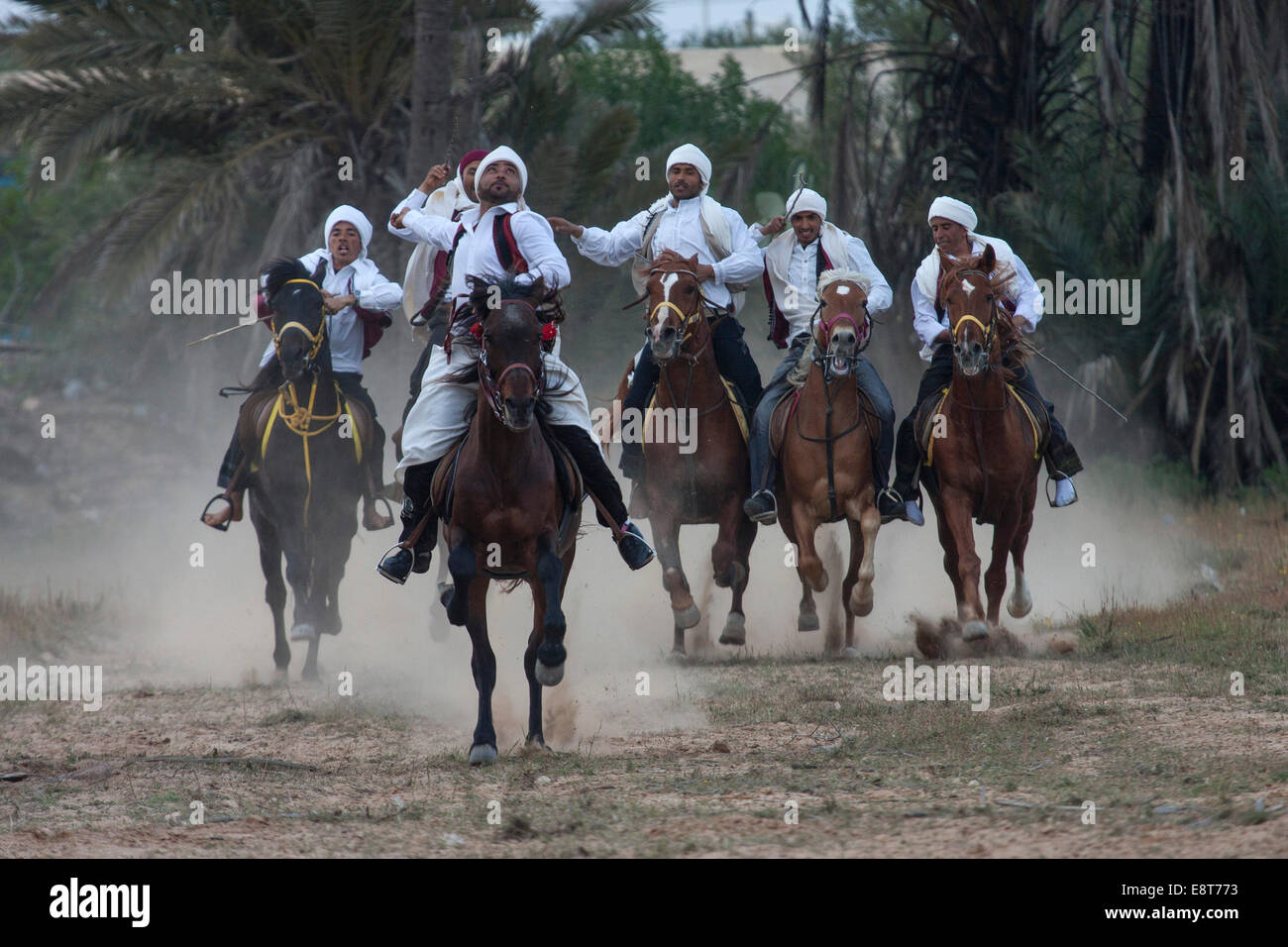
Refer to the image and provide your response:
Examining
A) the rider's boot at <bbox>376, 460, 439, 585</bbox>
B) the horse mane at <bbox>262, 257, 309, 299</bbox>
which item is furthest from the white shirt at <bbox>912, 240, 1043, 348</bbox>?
the horse mane at <bbox>262, 257, 309, 299</bbox>

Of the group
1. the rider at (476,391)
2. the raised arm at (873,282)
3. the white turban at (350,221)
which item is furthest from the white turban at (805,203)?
the white turban at (350,221)

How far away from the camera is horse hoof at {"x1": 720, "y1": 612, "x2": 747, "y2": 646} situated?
1231 centimetres

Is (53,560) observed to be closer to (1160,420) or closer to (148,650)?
(148,650)

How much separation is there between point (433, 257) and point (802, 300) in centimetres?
274

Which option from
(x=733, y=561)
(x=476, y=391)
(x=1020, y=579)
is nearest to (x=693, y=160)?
(x=733, y=561)

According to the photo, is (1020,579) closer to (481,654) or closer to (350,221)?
(481,654)

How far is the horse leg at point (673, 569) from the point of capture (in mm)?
11961

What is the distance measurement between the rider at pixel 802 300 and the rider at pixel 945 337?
33 cm

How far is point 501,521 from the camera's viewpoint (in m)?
8.91

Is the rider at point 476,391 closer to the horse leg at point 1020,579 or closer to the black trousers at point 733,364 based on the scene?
the black trousers at point 733,364

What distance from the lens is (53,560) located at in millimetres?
22656
